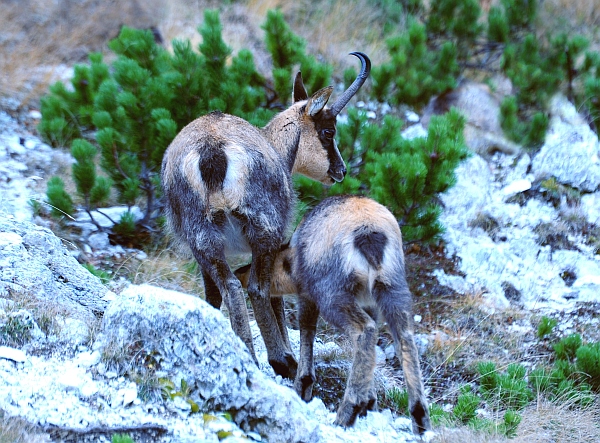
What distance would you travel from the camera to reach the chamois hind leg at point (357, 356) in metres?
5.14

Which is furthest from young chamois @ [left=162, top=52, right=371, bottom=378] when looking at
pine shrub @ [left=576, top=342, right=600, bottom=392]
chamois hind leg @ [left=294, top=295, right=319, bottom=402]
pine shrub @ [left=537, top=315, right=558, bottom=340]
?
pine shrub @ [left=537, top=315, right=558, bottom=340]

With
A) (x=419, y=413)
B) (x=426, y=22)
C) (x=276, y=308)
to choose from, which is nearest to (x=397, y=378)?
(x=276, y=308)

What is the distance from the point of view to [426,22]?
487 inches

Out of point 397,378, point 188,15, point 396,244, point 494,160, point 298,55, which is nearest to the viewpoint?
point 396,244

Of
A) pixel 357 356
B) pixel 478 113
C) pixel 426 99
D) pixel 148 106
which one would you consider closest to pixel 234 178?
pixel 357 356

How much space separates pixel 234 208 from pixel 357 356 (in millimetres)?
1270

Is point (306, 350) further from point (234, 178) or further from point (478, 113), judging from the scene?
point (478, 113)

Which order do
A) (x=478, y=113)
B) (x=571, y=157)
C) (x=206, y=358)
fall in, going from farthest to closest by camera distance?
1. (x=478, y=113)
2. (x=571, y=157)
3. (x=206, y=358)

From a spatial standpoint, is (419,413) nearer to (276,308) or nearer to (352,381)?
(352,381)

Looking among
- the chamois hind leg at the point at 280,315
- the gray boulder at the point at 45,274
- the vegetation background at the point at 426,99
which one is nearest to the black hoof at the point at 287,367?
the chamois hind leg at the point at 280,315

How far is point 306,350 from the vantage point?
19.0 ft

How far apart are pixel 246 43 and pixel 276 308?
7.65 m

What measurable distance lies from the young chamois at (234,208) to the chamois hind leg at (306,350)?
219 mm

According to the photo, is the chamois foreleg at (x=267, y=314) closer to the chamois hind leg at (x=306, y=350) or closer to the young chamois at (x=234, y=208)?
the young chamois at (x=234, y=208)
